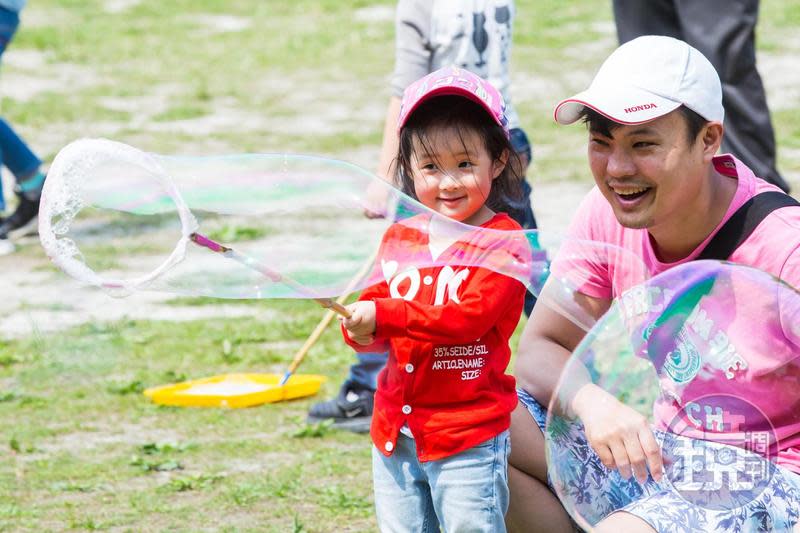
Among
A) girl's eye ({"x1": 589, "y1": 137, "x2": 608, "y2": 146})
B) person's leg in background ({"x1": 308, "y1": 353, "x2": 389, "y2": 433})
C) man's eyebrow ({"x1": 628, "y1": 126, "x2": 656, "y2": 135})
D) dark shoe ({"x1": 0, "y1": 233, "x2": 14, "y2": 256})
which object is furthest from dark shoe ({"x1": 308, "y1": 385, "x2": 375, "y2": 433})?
dark shoe ({"x1": 0, "y1": 233, "x2": 14, "y2": 256})

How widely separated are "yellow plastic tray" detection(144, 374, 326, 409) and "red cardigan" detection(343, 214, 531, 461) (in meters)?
2.09

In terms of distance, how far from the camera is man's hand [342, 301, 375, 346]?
9.25ft

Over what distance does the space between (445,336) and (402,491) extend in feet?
1.16

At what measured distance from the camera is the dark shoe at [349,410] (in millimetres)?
4777

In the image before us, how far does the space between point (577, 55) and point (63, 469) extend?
24.0 ft

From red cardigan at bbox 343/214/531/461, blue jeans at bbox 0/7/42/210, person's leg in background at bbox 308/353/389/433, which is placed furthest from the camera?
blue jeans at bbox 0/7/42/210

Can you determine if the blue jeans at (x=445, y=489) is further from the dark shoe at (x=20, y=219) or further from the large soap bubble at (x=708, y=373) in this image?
the dark shoe at (x=20, y=219)

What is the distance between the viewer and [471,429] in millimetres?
2914

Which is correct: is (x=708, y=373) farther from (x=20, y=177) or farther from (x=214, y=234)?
(x=20, y=177)

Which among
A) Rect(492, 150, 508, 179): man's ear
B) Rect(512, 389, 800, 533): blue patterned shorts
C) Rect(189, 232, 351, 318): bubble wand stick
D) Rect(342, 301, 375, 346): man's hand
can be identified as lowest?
Rect(512, 389, 800, 533): blue patterned shorts

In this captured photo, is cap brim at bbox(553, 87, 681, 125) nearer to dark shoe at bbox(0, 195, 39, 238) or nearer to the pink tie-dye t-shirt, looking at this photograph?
the pink tie-dye t-shirt

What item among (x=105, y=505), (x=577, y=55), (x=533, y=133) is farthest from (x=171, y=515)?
(x=577, y=55)

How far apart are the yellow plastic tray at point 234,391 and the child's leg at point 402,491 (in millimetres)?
2051

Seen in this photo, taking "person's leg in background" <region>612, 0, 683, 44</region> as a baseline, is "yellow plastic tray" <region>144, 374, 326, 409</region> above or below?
below
